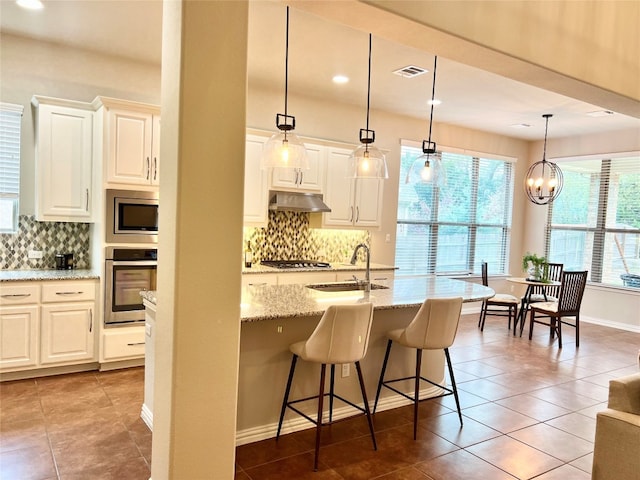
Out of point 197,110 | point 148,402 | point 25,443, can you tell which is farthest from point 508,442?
point 25,443

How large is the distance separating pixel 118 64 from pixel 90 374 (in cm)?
302

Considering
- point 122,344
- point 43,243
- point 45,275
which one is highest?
point 43,243

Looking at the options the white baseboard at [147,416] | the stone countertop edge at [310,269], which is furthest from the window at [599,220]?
the white baseboard at [147,416]

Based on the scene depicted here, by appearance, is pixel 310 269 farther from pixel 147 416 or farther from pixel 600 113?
pixel 600 113

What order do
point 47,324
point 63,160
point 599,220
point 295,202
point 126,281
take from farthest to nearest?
point 599,220, point 295,202, point 126,281, point 63,160, point 47,324

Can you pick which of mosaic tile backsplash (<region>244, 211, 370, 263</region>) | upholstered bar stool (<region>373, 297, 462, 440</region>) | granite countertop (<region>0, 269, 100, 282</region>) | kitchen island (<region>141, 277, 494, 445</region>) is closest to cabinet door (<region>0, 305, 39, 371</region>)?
granite countertop (<region>0, 269, 100, 282</region>)

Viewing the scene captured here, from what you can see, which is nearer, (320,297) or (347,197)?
(320,297)

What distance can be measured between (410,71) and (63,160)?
3432 mm

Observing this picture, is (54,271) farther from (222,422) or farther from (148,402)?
(222,422)

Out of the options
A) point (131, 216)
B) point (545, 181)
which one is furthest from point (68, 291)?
point (545, 181)

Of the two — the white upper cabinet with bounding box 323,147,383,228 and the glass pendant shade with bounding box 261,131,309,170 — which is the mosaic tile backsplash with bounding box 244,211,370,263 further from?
the glass pendant shade with bounding box 261,131,309,170

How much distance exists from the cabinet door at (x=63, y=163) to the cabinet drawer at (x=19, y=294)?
654 mm

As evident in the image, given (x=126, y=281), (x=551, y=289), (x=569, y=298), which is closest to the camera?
(x=126, y=281)

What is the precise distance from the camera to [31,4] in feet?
11.4
